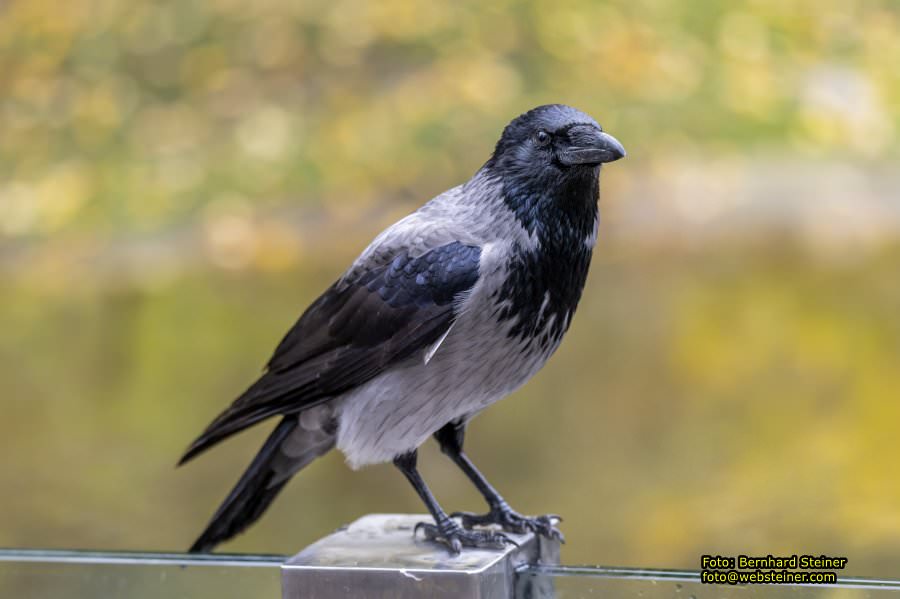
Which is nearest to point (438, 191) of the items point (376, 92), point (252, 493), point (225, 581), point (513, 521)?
point (376, 92)

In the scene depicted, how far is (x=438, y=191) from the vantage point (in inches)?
203

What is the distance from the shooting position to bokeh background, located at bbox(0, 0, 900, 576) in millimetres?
4691

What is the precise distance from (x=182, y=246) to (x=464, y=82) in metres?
1.50

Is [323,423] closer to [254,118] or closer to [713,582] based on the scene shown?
[713,582]

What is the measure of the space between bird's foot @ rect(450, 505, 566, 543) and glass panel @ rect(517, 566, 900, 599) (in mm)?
146

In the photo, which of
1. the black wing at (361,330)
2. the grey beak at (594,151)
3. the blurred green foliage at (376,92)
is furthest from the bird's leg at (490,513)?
the blurred green foliage at (376,92)

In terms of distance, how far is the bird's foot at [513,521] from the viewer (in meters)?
2.41

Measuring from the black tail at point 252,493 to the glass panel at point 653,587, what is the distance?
596 millimetres

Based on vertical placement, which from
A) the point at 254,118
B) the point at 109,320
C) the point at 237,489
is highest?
the point at 254,118

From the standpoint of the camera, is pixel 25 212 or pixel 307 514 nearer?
pixel 307 514

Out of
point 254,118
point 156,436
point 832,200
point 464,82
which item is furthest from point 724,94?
point 156,436

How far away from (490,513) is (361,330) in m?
0.50

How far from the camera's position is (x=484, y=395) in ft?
7.41

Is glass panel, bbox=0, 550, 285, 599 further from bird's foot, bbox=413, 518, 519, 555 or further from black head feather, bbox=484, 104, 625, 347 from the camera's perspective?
black head feather, bbox=484, 104, 625, 347
